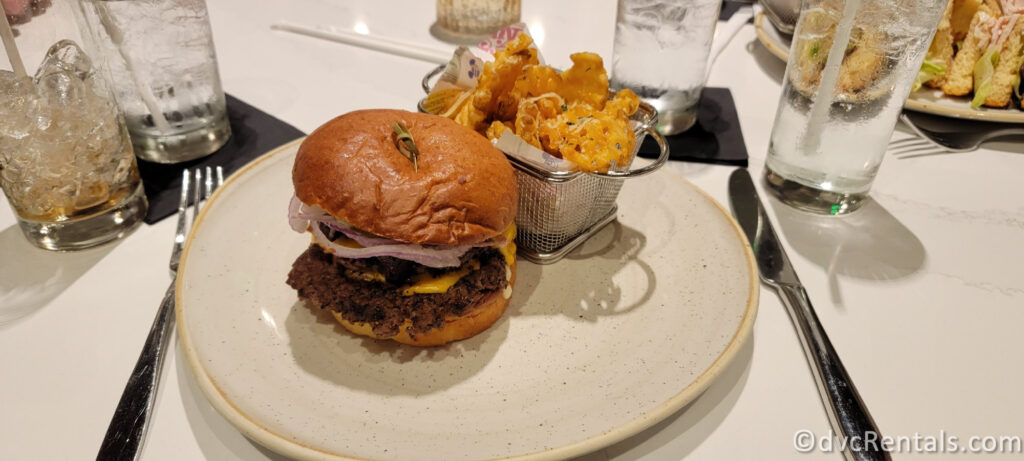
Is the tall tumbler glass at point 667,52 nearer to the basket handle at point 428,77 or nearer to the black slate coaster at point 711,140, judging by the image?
the black slate coaster at point 711,140

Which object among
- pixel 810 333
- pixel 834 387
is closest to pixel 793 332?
pixel 810 333

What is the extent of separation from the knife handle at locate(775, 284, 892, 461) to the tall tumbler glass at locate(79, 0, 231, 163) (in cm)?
170

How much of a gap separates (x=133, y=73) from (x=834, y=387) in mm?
1912

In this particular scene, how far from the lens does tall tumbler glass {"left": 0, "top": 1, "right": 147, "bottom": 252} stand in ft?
4.83

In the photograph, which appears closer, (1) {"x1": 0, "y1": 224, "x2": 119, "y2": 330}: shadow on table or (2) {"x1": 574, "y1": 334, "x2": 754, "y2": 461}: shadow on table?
(2) {"x1": 574, "y1": 334, "x2": 754, "y2": 461}: shadow on table

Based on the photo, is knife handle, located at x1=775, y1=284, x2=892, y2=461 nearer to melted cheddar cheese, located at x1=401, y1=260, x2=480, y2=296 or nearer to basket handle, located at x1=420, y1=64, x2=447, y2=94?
melted cheddar cheese, located at x1=401, y1=260, x2=480, y2=296

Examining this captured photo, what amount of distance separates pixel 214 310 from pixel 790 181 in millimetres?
1542

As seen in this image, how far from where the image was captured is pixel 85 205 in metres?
1.61

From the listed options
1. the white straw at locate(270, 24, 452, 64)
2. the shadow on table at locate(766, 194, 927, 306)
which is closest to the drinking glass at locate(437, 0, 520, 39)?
the white straw at locate(270, 24, 452, 64)

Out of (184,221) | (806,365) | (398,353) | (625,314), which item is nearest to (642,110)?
(625,314)

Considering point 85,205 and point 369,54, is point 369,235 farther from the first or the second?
point 369,54

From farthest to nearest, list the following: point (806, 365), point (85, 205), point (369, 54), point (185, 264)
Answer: point (369, 54) → point (85, 205) → point (185, 264) → point (806, 365)

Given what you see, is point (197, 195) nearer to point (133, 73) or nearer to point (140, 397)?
point (133, 73)

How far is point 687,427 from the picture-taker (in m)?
1.24
